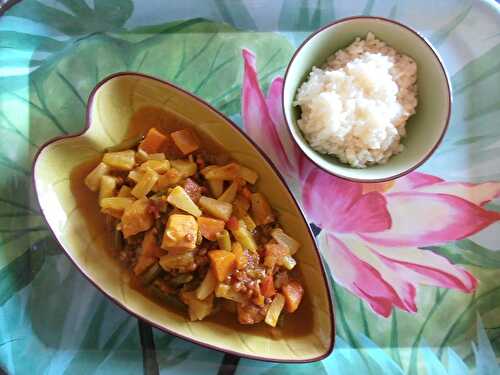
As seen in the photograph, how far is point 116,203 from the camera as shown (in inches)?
51.6

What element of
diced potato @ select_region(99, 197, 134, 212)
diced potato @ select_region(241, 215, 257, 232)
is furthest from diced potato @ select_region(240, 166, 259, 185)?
Answer: diced potato @ select_region(99, 197, 134, 212)

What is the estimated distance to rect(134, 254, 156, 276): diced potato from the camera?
1307 mm

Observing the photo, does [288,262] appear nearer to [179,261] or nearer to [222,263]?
[222,263]

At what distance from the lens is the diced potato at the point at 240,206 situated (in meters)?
1.35

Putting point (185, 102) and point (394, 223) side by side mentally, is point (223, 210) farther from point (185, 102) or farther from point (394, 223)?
point (394, 223)

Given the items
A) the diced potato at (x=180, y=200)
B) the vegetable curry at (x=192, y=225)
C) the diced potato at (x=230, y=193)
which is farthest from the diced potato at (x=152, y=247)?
the diced potato at (x=230, y=193)

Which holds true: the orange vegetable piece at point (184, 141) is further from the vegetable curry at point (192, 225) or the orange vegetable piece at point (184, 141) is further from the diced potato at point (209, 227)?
the diced potato at point (209, 227)

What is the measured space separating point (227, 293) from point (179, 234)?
0.67 feet

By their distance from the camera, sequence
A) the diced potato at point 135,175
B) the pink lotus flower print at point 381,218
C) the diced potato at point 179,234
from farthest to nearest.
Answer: the pink lotus flower print at point 381,218 → the diced potato at point 135,175 → the diced potato at point 179,234

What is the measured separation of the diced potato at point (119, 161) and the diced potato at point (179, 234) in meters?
0.21

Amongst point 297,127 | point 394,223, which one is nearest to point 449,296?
point 394,223

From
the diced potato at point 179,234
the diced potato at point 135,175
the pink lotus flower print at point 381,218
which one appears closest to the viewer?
the diced potato at point 179,234

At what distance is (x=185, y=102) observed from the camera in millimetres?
1348

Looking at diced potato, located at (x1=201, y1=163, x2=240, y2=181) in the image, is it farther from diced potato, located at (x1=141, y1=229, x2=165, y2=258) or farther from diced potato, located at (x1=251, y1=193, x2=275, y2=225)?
diced potato, located at (x1=141, y1=229, x2=165, y2=258)
